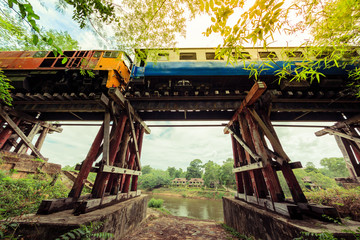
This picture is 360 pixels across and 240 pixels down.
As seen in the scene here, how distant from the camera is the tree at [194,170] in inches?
2142

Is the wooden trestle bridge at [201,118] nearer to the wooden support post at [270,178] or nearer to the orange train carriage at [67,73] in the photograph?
the wooden support post at [270,178]

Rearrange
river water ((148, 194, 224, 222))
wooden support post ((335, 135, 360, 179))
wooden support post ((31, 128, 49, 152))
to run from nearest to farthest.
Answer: wooden support post ((335, 135, 360, 179))
wooden support post ((31, 128, 49, 152))
river water ((148, 194, 224, 222))

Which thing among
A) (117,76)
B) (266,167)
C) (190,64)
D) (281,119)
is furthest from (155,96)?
(281,119)

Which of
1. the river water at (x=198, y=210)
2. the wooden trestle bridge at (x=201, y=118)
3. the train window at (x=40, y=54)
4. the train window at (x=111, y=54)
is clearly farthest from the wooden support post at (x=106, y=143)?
the river water at (x=198, y=210)

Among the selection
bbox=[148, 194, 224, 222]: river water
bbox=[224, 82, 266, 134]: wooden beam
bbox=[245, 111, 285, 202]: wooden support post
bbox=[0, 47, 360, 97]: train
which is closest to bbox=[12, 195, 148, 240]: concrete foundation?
bbox=[0, 47, 360, 97]: train

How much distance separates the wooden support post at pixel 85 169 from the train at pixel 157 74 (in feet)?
5.58

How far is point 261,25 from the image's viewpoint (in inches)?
52.7

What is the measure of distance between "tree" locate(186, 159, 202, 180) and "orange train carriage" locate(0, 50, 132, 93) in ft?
182

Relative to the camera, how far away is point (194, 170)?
55781 millimetres

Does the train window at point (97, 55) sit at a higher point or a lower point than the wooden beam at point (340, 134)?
higher

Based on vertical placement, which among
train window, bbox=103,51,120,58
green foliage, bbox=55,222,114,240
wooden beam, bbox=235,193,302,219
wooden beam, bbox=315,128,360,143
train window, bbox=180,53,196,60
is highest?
train window, bbox=180,53,196,60

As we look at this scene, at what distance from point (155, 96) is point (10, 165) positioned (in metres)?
6.49

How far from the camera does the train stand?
4.12 metres

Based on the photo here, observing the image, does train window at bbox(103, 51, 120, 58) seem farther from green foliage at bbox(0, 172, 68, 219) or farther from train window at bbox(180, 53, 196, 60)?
green foliage at bbox(0, 172, 68, 219)
